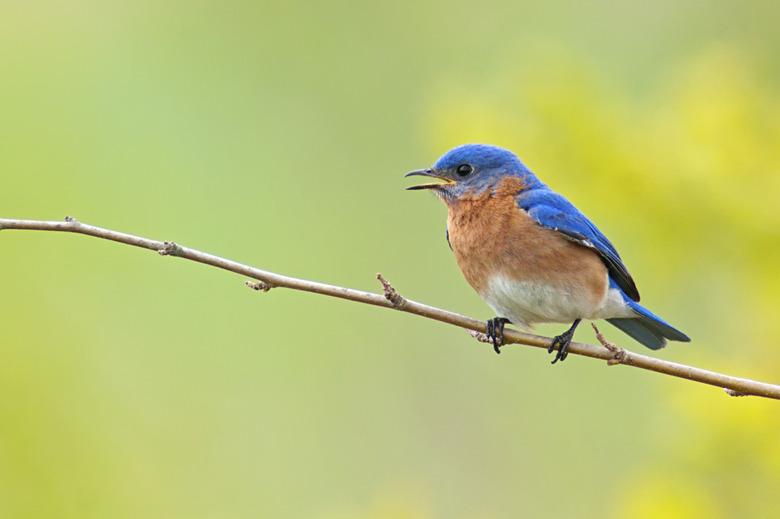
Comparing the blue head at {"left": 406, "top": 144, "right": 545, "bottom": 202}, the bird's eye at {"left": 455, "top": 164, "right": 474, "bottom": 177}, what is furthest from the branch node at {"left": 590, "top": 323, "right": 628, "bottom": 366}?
the bird's eye at {"left": 455, "top": 164, "right": 474, "bottom": 177}

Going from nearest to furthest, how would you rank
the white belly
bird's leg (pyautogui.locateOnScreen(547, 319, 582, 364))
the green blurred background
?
bird's leg (pyautogui.locateOnScreen(547, 319, 582, 364))
the white belly
the green blurred background

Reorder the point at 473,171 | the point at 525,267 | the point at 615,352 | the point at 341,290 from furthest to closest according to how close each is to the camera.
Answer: the point at 473,171, the point at 525,267, the point at 615,352, the point at 341,290

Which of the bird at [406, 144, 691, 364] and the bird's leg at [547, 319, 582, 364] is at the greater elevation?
the bird at [406, 144, 691, 364]

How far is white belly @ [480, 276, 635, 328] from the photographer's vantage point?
426cm

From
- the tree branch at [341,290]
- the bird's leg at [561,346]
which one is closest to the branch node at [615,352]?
the tree branch at [341,290]

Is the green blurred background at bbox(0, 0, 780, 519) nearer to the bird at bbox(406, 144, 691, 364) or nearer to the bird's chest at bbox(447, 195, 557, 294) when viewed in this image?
the bird at bbox(406, 144, 691, 364)

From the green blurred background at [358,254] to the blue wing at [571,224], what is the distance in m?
0.47

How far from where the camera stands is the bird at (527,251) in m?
4.28

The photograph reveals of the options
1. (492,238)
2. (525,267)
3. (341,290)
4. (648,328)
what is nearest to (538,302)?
(525,267)

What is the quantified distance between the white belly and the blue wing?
0.14m

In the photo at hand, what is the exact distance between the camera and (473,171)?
15.4 feet

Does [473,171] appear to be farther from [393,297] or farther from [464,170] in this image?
[393,297]

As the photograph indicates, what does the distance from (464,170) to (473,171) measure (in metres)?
0.06

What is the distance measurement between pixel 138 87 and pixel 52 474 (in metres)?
5.60
